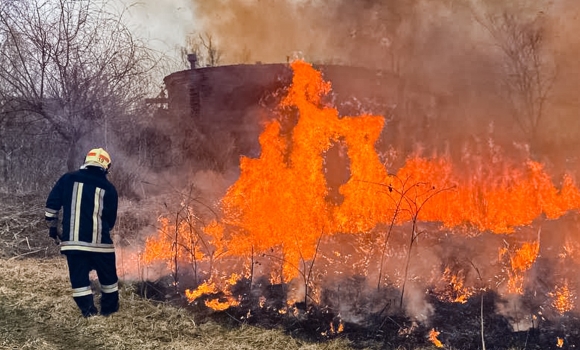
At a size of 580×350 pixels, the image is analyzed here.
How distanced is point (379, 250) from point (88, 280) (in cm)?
403

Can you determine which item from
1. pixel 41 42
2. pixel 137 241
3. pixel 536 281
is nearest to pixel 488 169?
pixel 536 281

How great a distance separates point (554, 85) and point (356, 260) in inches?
568

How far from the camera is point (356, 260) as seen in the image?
637cm

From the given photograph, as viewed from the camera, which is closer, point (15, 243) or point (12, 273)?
point (12, 273)

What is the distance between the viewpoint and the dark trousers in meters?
5.20

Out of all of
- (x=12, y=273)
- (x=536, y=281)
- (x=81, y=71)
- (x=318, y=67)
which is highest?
(x=318, y=67)

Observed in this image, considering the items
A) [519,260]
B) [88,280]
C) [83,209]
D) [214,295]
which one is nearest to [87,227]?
[83,209]

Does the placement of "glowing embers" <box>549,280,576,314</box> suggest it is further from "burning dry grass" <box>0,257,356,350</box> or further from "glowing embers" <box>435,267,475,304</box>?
"burning dry grass" <box>0,257,356,350</box>

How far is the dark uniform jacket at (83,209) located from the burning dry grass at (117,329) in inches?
32.4

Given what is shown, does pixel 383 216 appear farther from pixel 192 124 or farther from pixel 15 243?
pixel 192 124

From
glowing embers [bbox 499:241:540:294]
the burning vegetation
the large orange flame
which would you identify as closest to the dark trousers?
the burning vegetation

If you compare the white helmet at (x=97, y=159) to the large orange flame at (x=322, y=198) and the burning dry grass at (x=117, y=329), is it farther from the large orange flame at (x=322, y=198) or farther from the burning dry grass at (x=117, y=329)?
the burning dry grass at (x=117, y=329)

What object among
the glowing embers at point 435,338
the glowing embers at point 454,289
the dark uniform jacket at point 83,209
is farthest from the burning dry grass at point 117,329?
the glowing embers at point 454,289

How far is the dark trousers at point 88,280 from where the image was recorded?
520 centimetres
